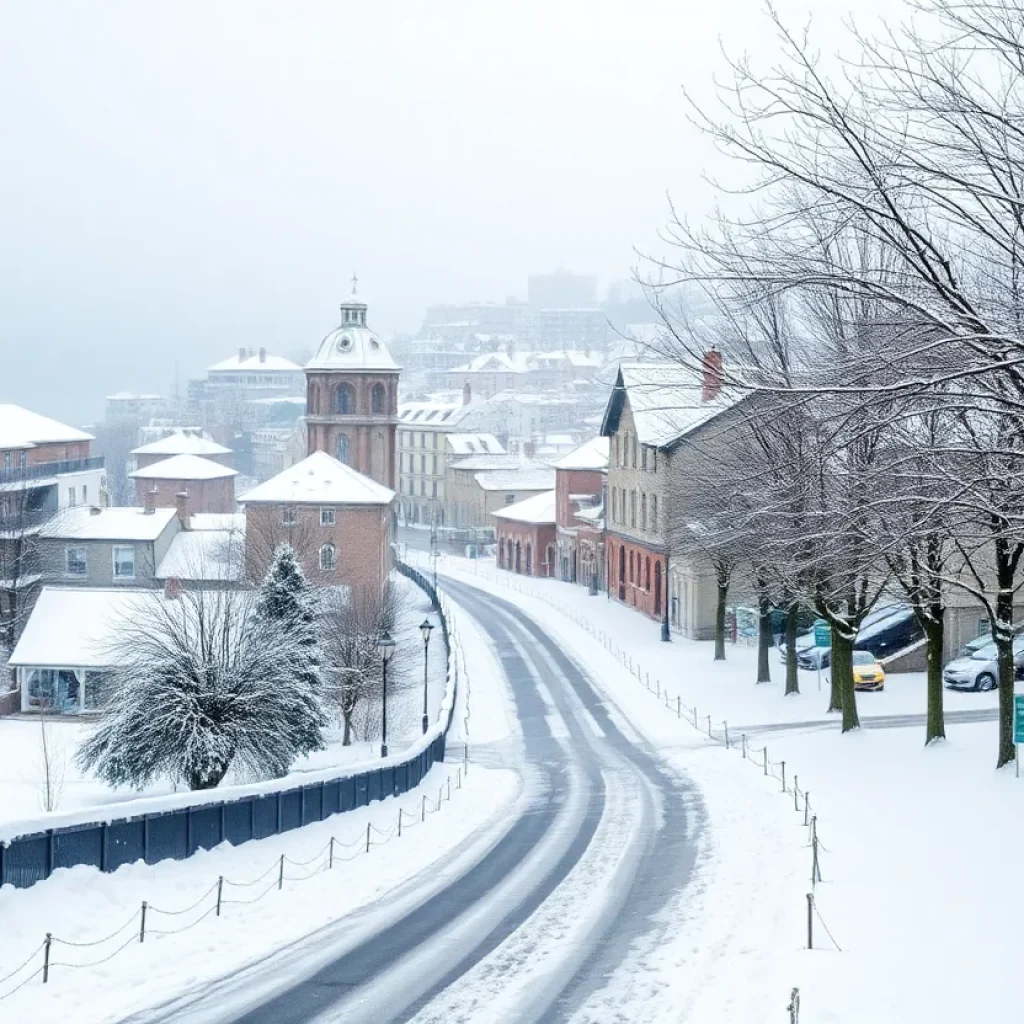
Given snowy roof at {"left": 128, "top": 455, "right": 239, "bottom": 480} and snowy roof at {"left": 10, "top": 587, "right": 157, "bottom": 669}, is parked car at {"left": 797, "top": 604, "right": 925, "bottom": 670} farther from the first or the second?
snowy roof at {"left": 128, "top": 455, "right": 239, "bottom": 480}

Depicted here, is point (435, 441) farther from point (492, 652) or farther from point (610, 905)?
point (610, 905)

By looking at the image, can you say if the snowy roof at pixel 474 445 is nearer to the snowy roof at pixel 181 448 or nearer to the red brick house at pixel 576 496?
the snowy roof at pixel 181 448

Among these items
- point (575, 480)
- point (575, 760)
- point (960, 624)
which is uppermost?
point (575, 480)

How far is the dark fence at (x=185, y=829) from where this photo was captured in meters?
16.1

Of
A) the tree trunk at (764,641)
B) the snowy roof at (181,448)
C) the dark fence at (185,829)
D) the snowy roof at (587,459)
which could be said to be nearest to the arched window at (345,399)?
the snowy roof at (587,459)

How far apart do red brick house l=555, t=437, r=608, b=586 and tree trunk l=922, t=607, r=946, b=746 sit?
49112 mm

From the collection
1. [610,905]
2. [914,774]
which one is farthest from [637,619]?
[610,905]

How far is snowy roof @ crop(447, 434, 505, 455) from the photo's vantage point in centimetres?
13125

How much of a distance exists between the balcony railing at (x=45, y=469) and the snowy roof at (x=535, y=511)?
2628 cm

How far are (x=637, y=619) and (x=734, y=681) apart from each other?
17.3 m

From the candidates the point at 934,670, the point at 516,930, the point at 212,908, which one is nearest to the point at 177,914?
the point at 212,908

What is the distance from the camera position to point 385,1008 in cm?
1440

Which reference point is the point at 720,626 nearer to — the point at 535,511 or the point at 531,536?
the point at 531,536

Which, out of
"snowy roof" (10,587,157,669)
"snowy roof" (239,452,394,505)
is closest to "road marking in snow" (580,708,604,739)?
"snowy roof" (10,587,157,669)
